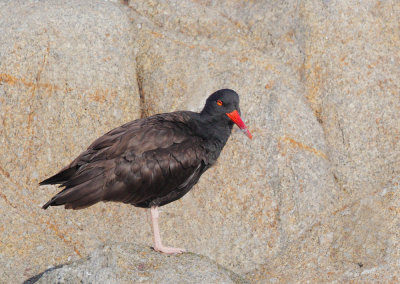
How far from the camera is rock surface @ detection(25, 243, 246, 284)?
8.38m

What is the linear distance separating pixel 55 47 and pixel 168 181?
467 centimetres

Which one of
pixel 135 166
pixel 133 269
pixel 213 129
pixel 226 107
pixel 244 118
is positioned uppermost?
pixel 226 107

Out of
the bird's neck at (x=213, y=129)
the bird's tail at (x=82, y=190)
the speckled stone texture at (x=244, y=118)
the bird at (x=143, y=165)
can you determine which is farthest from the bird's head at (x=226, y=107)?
the bird's tail at (x=82, y=190)

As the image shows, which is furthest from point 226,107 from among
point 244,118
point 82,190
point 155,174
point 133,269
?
point 133,269

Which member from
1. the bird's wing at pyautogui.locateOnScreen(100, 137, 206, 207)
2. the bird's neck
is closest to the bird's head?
the bird's neck

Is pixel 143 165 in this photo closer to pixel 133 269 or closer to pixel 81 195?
pixel 81 195

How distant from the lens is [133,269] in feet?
28.0

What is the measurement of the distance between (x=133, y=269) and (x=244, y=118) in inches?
184

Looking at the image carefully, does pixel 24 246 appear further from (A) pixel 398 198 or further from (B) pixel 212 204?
(A) pixel 398 198

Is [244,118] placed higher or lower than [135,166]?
lower

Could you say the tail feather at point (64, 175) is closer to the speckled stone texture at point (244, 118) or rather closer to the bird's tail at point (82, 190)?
the bird's tail at point (82, 190)

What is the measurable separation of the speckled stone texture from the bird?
2.25 metres

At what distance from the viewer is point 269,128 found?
12.0 meters

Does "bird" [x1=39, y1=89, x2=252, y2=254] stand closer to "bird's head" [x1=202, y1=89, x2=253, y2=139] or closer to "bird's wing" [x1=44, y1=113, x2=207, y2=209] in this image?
"bird's wing" [x1=44, y1=113, x2=207, y2=209]
